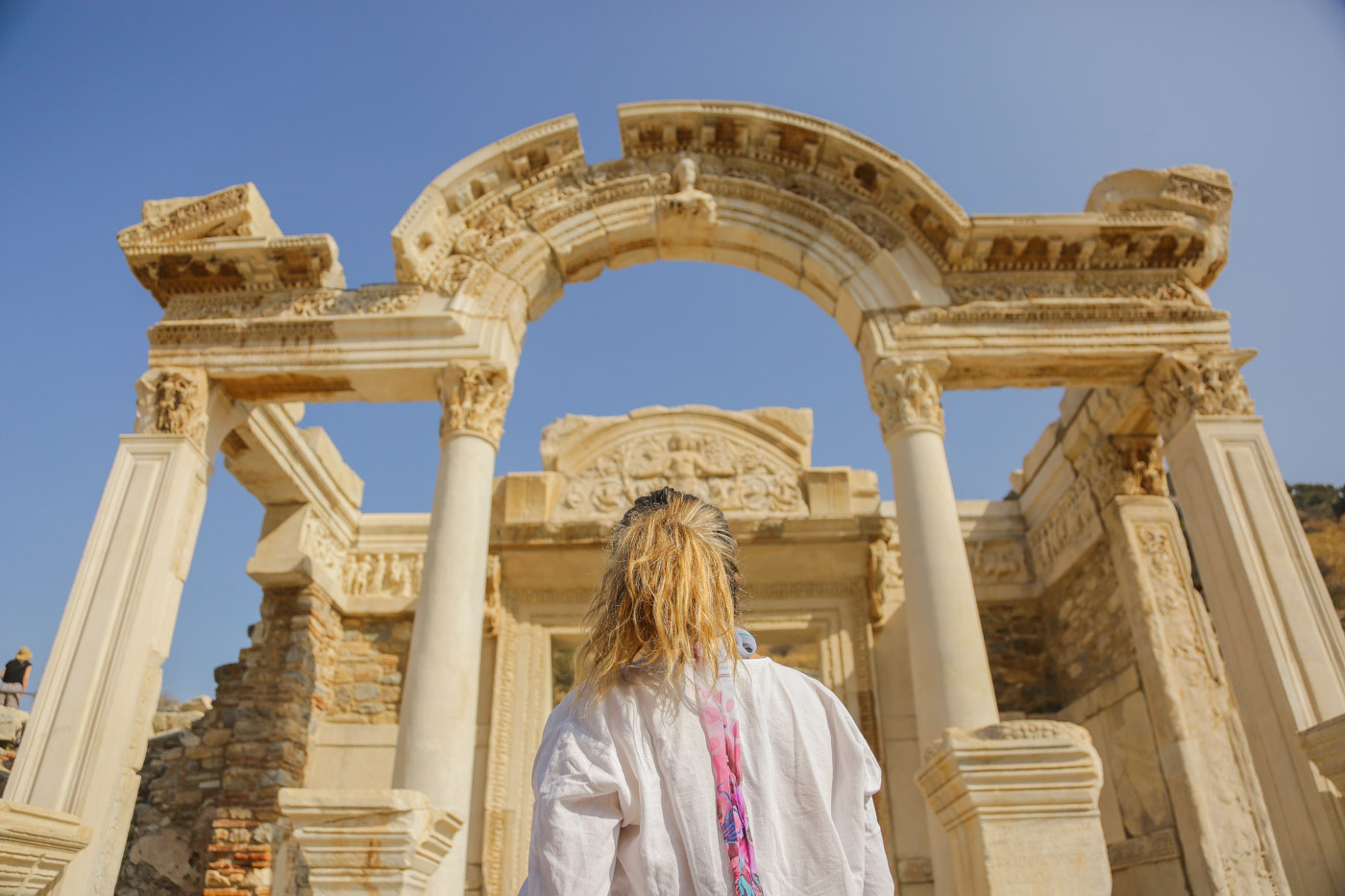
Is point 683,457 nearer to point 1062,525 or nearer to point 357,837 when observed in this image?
point 1062,525

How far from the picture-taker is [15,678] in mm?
11062

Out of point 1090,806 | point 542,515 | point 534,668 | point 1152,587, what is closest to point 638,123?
point 542,515

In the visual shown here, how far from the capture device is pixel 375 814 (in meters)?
4.70

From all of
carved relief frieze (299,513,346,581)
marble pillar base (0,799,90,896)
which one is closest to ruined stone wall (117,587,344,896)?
carved relief frieze (299,513,346,581)

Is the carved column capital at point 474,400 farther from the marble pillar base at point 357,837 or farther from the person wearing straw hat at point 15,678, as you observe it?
the person wearing straw hat at point 15,678

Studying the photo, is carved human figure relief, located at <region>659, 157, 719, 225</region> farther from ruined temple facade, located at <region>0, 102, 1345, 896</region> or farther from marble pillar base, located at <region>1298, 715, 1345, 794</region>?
marble pillar base, located at <region>1298, 715, 1345, 794</region>

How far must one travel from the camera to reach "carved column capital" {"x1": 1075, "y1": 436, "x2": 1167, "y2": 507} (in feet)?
26.8

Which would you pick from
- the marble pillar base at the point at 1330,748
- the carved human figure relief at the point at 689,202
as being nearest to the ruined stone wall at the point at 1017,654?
the marble pillar base at the point at 1330,748

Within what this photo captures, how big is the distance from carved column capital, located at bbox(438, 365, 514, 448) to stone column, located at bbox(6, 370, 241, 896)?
81.5 inches

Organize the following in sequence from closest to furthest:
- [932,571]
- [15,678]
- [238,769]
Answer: [932,571] < [238,769] < [15,678]

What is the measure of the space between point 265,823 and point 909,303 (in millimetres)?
7586

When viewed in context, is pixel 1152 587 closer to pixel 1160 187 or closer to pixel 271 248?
pixel 1160 187

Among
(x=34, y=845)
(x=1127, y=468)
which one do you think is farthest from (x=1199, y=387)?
(x=34, y=845)

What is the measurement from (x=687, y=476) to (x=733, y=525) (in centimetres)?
107
